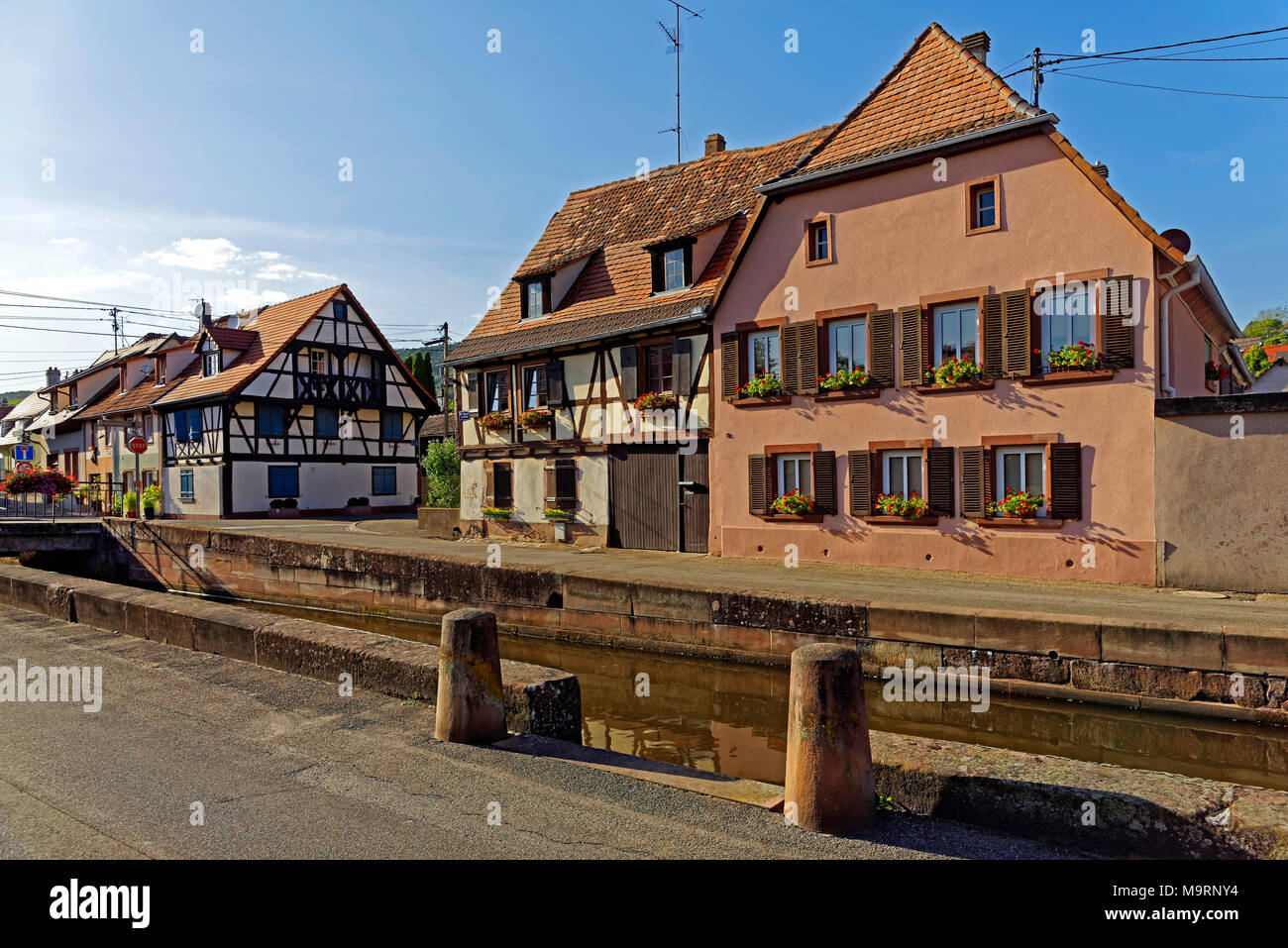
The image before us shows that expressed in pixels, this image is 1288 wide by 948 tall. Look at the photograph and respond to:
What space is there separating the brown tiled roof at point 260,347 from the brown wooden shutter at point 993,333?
2808cm

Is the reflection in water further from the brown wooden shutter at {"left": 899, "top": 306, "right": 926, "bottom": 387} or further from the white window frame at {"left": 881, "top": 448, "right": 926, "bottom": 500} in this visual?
the brown wooden shutter at {"left": 899, "top": 306, "right": 926, "bottom": 387}

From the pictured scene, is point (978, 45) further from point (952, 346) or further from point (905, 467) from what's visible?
point (905, 467)

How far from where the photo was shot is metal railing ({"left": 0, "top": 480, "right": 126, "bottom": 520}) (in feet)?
103

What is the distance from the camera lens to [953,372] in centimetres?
1517

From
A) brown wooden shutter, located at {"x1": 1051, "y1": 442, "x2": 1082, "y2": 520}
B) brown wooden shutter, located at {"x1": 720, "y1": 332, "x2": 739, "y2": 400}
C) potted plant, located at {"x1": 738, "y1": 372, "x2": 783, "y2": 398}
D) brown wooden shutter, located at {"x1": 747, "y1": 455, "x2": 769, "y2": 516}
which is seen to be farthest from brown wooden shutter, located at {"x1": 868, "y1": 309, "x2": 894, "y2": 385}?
brown wooden shutter, located at {"x1": 1051, "y1": 442, "x2": 1082, "y2": 520}

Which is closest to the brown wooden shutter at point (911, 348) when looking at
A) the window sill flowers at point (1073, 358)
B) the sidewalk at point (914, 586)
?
the window sill flowers at point (1073, 358)

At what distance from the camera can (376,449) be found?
38562mm

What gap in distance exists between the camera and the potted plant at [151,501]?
120 feet

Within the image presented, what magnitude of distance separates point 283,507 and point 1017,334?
29.5m

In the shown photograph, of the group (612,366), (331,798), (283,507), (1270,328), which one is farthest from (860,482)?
(1270,328)

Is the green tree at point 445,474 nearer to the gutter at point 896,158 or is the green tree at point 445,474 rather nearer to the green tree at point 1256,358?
the gutter at point 896,158

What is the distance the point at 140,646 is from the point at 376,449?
3078 cm
